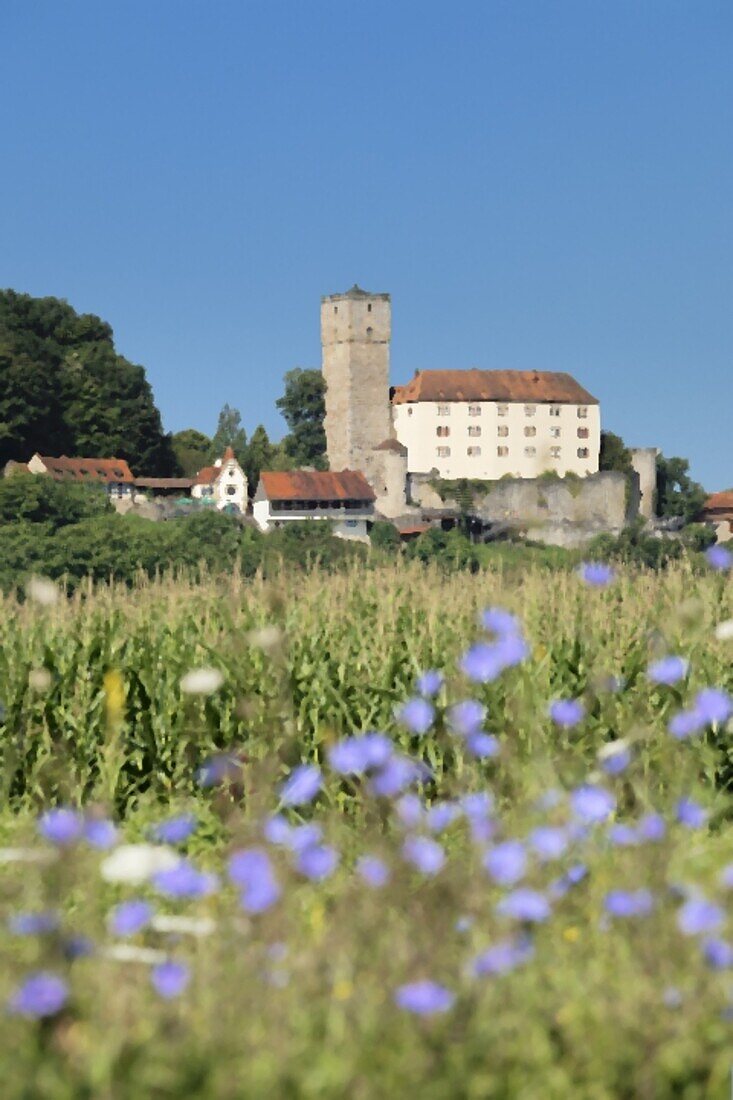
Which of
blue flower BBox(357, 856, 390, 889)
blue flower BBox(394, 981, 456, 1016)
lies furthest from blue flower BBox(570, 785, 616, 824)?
blue flower BBox(394, 981, 456, 1016)

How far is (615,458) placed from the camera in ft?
286

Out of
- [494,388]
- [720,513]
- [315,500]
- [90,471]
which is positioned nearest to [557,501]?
[315,500]

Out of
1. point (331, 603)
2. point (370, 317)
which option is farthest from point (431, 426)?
point (331, 603)

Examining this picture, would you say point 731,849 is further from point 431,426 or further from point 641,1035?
point 431,426

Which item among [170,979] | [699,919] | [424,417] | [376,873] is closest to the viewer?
[170,979]

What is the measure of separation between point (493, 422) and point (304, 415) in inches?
425

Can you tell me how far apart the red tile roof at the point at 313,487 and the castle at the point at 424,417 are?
2.48 meters

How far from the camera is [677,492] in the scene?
297 feet

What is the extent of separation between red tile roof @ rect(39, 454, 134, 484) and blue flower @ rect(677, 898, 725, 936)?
212 feet

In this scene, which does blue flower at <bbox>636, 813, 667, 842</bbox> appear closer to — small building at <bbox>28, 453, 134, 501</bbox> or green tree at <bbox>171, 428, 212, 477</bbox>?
small building at <bbox>28, 453, 134, 501</bbox>

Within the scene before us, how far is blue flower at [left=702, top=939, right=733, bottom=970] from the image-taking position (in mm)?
3227

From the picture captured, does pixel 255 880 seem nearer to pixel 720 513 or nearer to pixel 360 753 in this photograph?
pixel 360 753

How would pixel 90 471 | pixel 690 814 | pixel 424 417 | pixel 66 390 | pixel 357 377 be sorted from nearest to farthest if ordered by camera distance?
pixel 690 814
pixel 90 471
pixel 66 390
pixel 357 377
pixel 424 417

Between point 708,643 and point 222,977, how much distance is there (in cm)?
574
